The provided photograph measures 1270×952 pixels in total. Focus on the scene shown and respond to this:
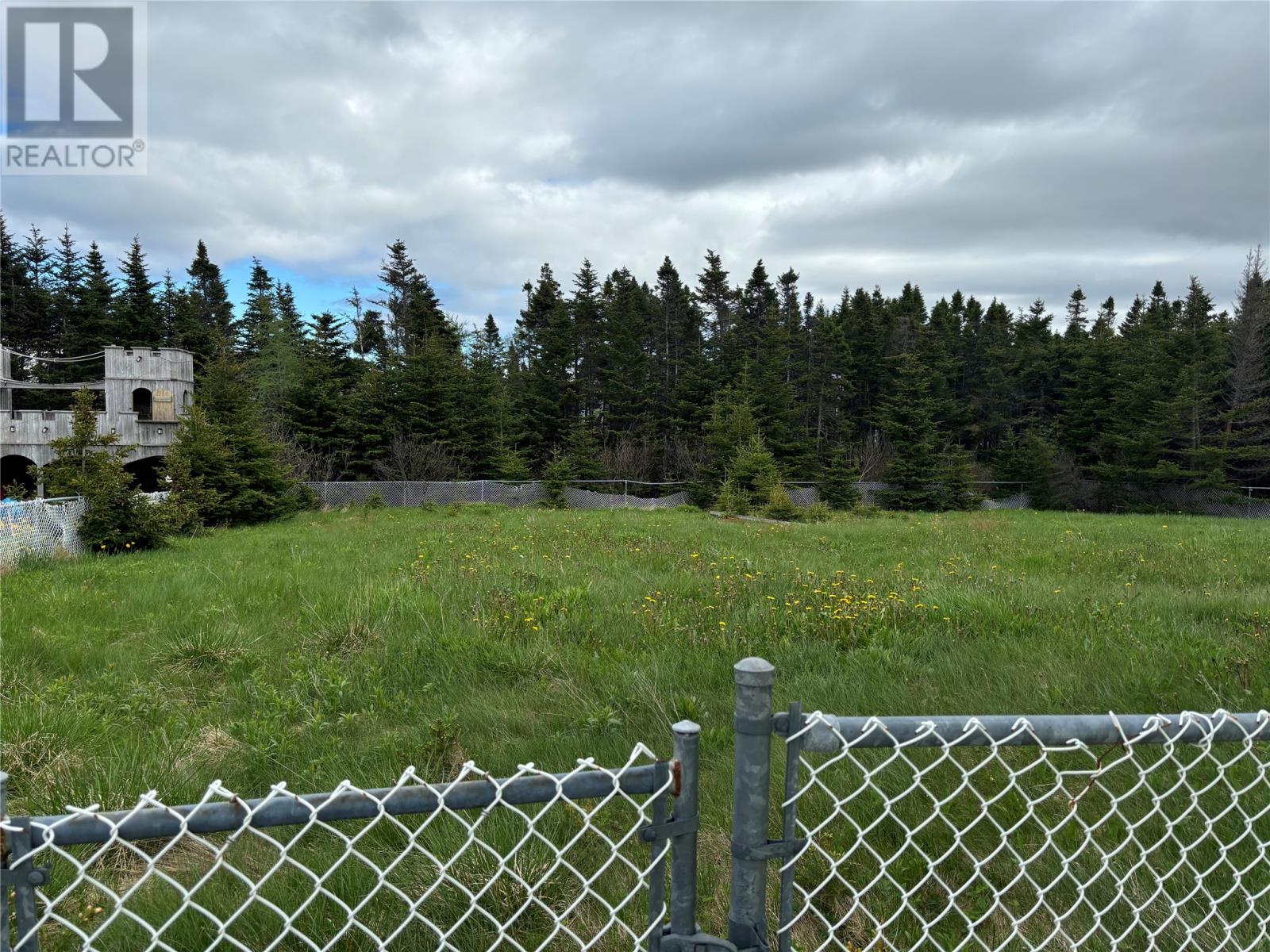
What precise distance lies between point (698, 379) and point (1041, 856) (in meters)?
35.6

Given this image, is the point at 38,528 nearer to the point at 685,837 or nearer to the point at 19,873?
the point at 19,873

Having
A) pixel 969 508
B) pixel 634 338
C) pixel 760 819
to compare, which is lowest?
pixel 969 508

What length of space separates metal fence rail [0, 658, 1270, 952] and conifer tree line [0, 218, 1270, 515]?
69.7ft

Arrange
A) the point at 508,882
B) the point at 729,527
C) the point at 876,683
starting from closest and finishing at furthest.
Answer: the point at 508,882 < the point at 876,683 < the point at 729,527

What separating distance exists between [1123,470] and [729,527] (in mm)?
25025

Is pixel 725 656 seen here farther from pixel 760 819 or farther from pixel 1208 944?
pixel 760 819

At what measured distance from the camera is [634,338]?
38688mm

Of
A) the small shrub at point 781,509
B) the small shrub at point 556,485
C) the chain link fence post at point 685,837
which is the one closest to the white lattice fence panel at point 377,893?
the chain link fence post at point 685,837

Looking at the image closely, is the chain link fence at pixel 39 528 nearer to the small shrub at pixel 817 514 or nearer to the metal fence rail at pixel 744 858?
the metal fence rail at pixel 744 858

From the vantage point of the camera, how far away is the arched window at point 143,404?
24.7 metres

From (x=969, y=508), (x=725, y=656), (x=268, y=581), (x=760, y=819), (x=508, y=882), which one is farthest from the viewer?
(x=969, y=508)

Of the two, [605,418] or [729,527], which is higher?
[605,418]

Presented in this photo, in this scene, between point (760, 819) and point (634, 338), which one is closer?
point (760, 819)

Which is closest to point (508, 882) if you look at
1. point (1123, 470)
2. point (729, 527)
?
point (729, 527)
